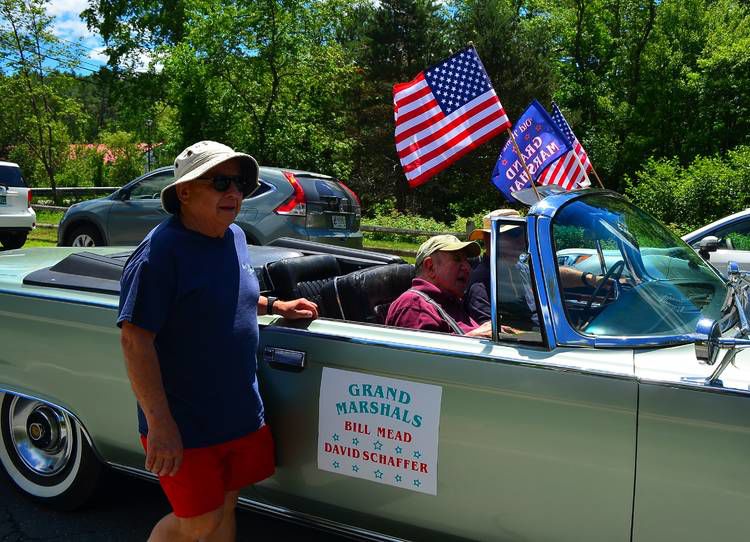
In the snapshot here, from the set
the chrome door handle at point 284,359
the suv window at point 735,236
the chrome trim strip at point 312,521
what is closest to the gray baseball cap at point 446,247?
the chrome door handle at point 284,359

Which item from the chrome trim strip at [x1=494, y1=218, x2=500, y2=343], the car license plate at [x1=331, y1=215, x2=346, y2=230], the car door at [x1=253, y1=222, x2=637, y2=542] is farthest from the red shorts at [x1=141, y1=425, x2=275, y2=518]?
the car license plate at [x1=331, y1=215, x2=346, y2=230]

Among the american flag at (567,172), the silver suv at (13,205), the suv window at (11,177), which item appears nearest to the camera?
the american flag at (567,172)

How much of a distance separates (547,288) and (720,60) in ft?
91.2

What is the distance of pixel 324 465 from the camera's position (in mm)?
2641

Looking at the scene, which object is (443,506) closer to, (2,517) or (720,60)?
(2,517)

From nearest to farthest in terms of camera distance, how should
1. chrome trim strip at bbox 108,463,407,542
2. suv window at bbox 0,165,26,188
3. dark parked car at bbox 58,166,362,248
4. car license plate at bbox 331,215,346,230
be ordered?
chrome trim strip at bbox 108,463,407,542
dark parked car at bbox 58,166,362,248
car license plate at bbox 331,215,346,230
suv window at bbox 0,165,26,188

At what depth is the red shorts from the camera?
233 cm

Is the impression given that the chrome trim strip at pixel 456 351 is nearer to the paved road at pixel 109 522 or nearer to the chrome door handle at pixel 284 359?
the chrome door handle at pixel 284 359

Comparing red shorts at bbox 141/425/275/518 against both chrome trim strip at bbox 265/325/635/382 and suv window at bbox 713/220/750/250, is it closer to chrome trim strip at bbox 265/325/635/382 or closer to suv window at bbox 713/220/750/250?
chrome trim strip at bbox 265/325/635/382

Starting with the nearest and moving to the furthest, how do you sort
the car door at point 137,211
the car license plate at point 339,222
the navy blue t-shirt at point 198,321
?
1. the navy blue t-shirt at point 198,321
2. the car license plate at point 339,222
3. the car door at point 137,211

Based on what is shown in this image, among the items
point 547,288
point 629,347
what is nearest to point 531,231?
point 547,288

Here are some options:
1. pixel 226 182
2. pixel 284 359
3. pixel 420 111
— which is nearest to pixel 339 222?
pixel 420 111

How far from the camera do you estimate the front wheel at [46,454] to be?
335 cm

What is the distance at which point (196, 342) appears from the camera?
2.32 metres
